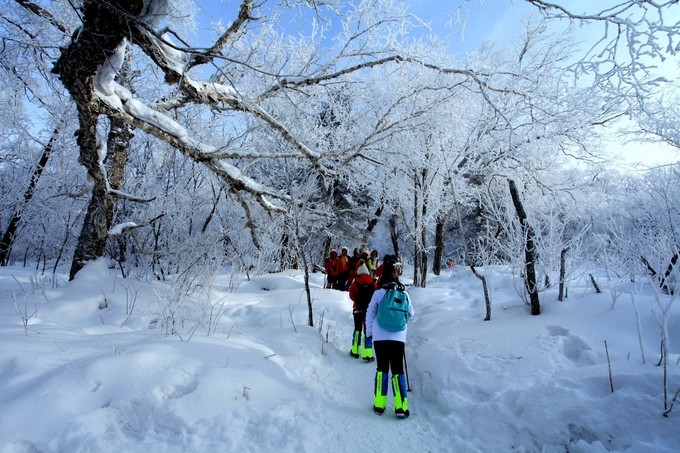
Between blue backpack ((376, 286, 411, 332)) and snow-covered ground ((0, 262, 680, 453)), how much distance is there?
0.85 metres

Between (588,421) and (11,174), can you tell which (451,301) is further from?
(11,174)

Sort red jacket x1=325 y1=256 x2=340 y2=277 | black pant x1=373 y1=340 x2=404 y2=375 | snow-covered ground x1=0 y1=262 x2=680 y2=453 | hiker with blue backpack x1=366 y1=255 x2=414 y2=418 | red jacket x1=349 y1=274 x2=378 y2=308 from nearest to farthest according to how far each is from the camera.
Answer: snow-covered ground x1=0 y1=262 x2=680 y2=453, hiker with blue backpack x1=366 y1=255 x2=414 y2=418, black pant x1=373 y1=340 x2=404 y2=375, red jacket x1=349 y1=274 x2=378 y2=308, red jacket x1=325 y1=256 x2=340 y2=277

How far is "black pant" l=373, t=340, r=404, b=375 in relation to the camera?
3.58 m

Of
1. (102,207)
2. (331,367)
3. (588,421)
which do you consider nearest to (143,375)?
(331,367)

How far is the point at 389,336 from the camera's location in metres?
3.67

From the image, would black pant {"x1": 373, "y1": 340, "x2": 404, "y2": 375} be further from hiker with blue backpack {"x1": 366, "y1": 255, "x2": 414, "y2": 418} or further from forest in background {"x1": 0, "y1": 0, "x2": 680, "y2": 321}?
forest in background {"x1": 0, "y1": 0, "x2": 680, "y2": 321}

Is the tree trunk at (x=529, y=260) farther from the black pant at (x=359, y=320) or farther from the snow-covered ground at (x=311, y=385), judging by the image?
the black pant at (x=359, y=320)

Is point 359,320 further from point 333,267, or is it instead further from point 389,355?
point 333,267

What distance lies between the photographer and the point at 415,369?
454 centimetres

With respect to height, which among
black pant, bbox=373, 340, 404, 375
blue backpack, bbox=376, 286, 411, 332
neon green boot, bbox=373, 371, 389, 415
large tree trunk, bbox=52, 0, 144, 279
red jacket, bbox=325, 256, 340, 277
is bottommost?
neon green boot, bbox=373, 371, 389, 415

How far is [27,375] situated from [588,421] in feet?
14.7

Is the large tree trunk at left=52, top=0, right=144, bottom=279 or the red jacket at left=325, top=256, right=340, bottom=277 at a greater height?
the large tree trunk at left=52, top=0, right=144, bottom=279

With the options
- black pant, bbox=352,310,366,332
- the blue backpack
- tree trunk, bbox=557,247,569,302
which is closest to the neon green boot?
the blue backpack

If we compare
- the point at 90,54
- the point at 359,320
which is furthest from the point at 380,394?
the point at 90,54
